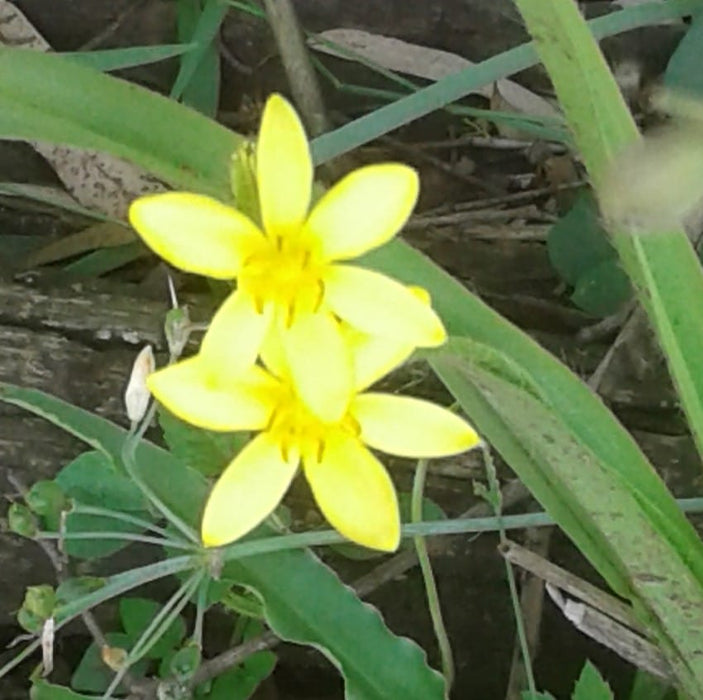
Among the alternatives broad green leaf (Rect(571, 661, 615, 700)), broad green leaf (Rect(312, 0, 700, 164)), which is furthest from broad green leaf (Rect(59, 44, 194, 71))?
broad green leaf (Rect(571, 661, 615, 700))

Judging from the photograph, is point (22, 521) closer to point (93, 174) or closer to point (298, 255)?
point (298, 255)

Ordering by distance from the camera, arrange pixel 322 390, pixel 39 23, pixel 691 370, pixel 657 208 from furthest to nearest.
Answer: pixel 39 23 → pixel 691 370 → pixel 322 390 → pixel 657 208

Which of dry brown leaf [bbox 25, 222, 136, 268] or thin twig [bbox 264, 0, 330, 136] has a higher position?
thin twig [bbox 264, 0, 330, 136]

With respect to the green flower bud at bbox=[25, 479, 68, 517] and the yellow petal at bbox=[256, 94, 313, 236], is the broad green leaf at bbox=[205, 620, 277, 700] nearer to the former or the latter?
the green flower bud at bbox=[25, 479, 68, 517]

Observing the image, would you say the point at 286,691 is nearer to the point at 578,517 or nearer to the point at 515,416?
the point at 578,517

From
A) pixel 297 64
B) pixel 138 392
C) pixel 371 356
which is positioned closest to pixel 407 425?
pixel 371 356

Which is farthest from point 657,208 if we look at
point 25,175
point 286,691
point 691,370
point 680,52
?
point 25,175

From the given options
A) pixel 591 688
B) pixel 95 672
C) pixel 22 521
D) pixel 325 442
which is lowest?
pixel 95 672
